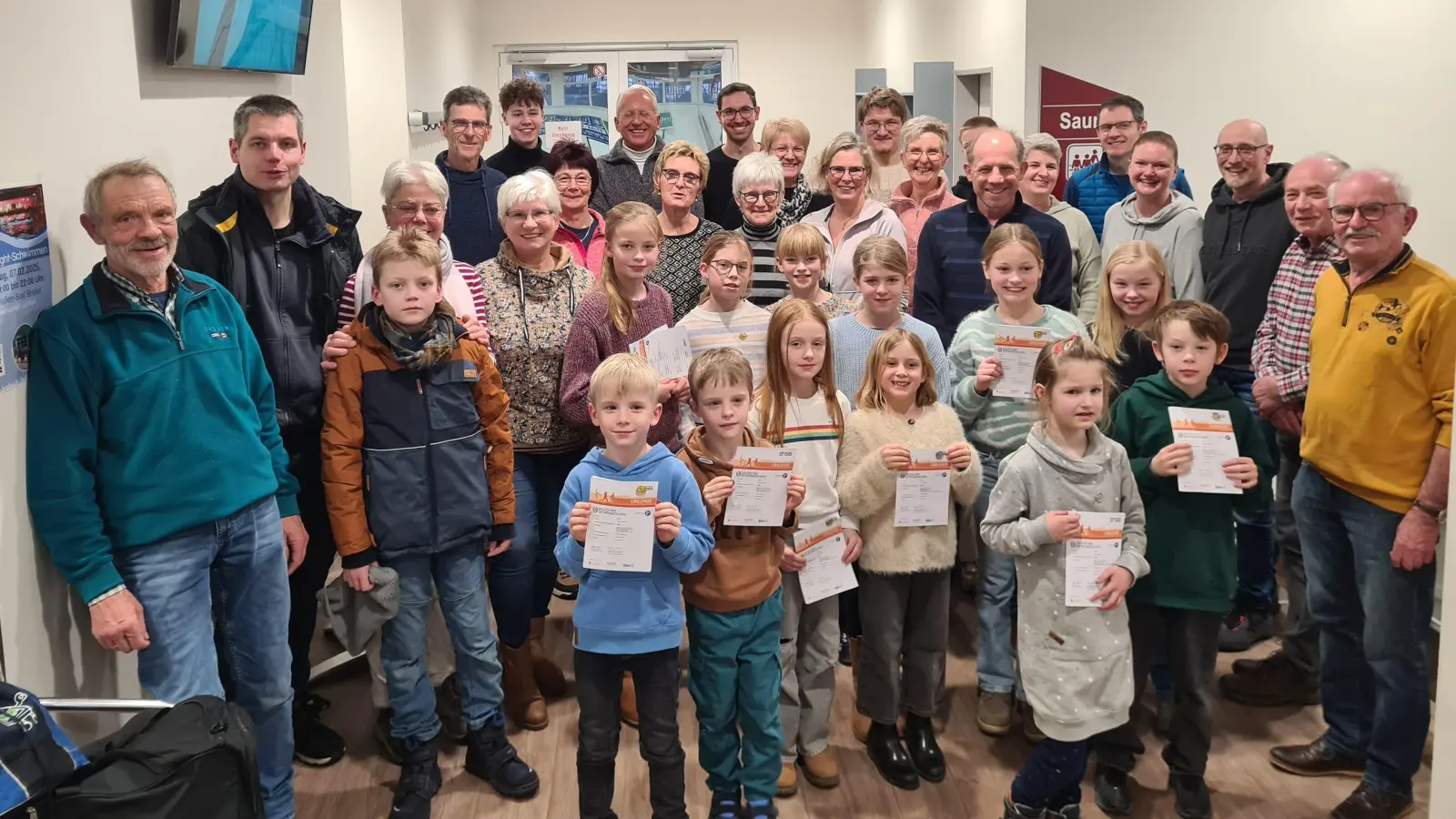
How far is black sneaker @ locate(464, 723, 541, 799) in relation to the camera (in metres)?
2.96

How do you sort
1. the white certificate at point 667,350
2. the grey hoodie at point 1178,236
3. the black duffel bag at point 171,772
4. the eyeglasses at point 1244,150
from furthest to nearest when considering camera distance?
the grey hoodie at point 1178,236 < the eyeglasses at point 1244,150 < the white certificate at point 667,350 < the black duffel bag at point 171,772

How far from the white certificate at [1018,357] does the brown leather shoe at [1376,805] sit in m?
1.31

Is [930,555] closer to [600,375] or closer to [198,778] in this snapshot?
[600,375]

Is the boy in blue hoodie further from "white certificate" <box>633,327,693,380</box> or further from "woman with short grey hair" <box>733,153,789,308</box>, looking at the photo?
"woman with short grey hair" <box>733,153,789,308</box>

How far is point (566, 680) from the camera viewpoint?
11.9ft

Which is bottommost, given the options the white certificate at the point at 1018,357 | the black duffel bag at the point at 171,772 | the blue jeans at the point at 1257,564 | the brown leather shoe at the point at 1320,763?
the brown leather shoe at the point at 1320,763

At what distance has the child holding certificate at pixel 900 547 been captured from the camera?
9.34 ft

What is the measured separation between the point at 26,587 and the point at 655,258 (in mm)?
1755

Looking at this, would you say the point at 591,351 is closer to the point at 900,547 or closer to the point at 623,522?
the point at 623,522

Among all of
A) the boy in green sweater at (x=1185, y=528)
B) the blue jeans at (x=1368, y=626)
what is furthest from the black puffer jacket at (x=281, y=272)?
the blue jeans at (x=1368, y=626)

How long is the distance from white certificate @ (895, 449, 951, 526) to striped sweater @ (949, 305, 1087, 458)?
0.34m

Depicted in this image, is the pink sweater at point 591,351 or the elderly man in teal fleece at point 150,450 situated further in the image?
the pink sweater at point 591,351

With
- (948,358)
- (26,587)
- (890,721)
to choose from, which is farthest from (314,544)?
(948,358)

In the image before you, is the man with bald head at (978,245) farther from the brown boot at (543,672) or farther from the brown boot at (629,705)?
the brown boot at (543,672)
